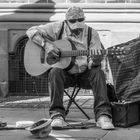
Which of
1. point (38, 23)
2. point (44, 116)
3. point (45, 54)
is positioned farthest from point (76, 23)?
point (38, 23)

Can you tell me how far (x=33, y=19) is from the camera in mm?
9938

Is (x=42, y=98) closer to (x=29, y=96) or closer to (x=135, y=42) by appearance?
(x=29, y=96)

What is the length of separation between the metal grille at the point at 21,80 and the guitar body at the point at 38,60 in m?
3.27

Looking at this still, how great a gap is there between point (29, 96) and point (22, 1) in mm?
1781

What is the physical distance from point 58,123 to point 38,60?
3.24 ft

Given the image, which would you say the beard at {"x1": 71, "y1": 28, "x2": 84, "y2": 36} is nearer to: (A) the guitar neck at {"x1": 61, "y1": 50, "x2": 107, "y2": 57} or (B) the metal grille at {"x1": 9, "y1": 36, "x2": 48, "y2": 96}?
(A) the guitar neck at {"x1": 61, "y1": 50, "x2": 107, "y2": 57}

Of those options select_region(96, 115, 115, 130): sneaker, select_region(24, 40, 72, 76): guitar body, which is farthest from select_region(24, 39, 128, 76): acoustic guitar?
select_region(96, 115, 115, 130): sneaker

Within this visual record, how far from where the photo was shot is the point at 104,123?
6059 mm

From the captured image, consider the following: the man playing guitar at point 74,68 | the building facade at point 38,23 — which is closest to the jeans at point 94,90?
the man playing guitar at point 74,68

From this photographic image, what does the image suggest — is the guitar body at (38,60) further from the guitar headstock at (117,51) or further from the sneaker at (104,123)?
the sneaker at (104,123)

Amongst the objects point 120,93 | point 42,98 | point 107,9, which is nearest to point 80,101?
point 42,98

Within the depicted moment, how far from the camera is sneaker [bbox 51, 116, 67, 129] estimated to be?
6062mm

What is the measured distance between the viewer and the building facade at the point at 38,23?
9.76 metres

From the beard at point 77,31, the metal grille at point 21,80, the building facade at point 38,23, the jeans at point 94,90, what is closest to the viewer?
the jeans at point 94,90
